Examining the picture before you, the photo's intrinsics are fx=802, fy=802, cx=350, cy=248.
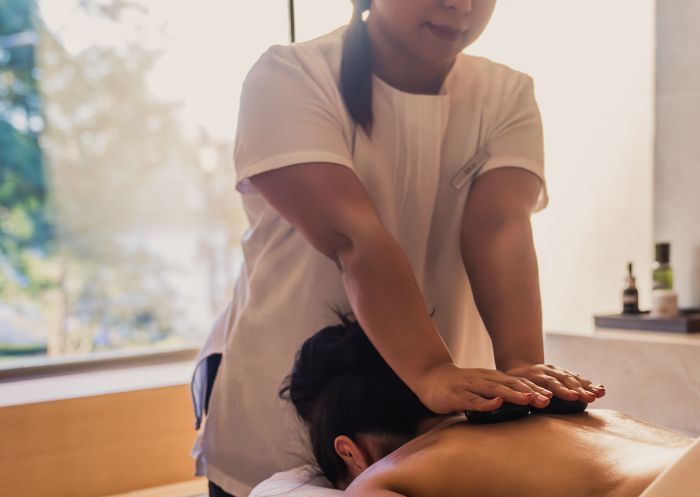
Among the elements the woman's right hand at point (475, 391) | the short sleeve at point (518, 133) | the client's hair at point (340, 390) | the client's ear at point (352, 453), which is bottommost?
the client's ear at point (352, 453)

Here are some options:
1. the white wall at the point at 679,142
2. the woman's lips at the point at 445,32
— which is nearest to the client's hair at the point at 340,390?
the woman's lips at the point at 445,32

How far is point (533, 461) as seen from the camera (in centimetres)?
100

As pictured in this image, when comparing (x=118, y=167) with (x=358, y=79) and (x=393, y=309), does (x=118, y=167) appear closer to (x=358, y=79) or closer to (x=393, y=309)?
(x=358, y=79)

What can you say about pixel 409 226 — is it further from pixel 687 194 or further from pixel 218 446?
pixel 687 194

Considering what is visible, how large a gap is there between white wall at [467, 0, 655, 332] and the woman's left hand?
1.50m

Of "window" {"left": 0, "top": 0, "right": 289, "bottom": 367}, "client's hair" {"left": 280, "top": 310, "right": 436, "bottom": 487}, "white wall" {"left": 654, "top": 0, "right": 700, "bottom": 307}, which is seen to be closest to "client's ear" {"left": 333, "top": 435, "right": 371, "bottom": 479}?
"client's hair" {"left": 280, "top": 310, "right": 436, "bottom": 487}

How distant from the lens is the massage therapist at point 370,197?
126cm

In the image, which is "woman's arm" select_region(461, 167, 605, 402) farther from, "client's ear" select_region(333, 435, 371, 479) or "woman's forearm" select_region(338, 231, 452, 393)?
"client's ear" select_region(333, 435, 371, 479)

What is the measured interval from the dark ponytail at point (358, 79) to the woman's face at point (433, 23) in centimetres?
5

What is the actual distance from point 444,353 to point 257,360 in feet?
1.35

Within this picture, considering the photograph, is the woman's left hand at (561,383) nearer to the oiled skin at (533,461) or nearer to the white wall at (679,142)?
the oiled skin at (533,461)

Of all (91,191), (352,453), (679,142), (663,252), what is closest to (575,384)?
(352,453)

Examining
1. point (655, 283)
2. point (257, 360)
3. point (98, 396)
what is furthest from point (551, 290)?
point (257, 360)

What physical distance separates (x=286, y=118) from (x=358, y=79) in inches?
6.3
